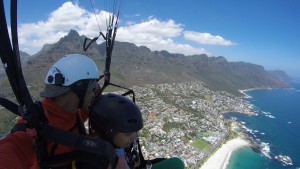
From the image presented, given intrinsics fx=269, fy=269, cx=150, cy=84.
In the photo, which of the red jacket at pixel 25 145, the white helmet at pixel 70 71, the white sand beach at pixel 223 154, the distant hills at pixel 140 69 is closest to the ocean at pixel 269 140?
the white sand beach at pixel 223 154

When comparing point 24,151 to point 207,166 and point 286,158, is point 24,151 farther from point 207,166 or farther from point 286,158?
point 286,158

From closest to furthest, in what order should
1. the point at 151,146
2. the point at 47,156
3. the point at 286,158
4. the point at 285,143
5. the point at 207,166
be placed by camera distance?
the point at 47,156
the point at 207,166
the point at 151,146
the point at 286,158
the point at 285,143

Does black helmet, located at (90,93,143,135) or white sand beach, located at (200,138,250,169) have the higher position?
black helmet, located at (90,93,143,135)

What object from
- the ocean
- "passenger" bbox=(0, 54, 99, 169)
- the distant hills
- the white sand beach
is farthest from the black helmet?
the distant hills

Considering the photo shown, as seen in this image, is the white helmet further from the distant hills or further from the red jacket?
the distant hills

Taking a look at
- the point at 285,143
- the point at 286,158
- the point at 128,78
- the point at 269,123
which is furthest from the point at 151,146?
the point at 128,78

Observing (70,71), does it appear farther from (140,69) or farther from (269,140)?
(140,69)
